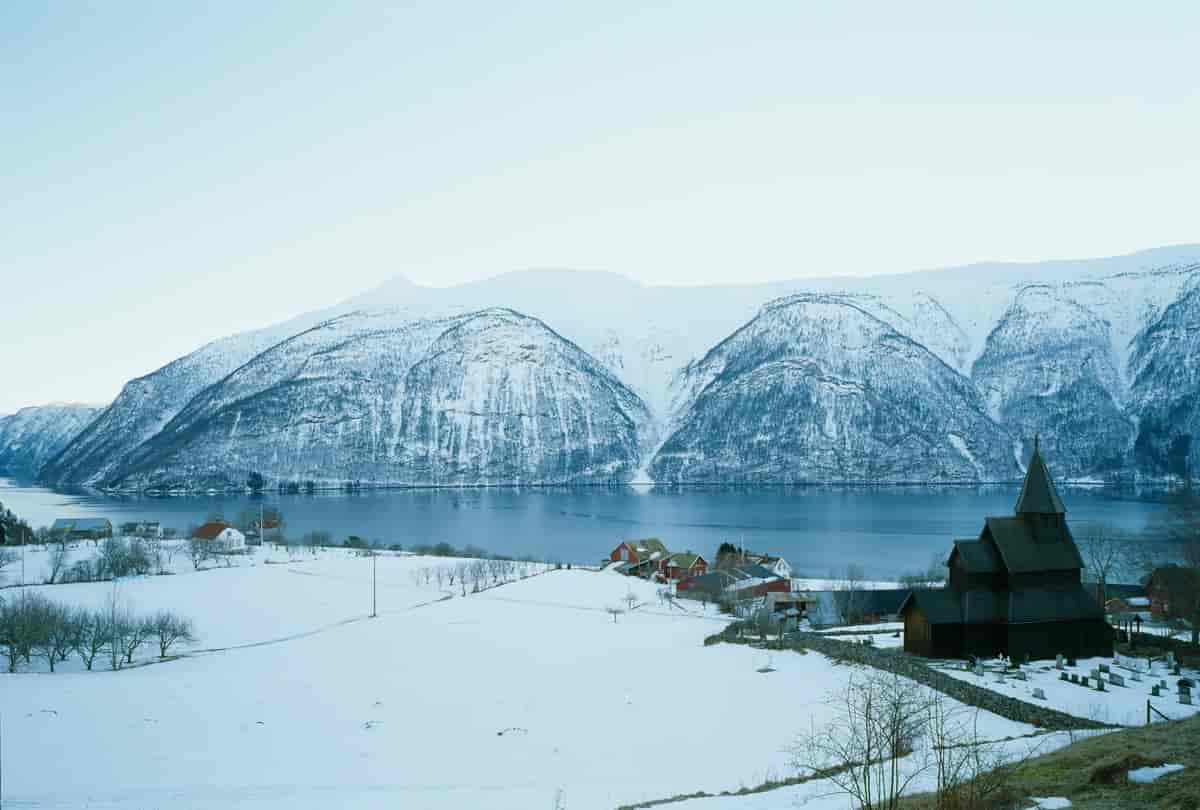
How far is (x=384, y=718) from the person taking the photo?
26.2 metres

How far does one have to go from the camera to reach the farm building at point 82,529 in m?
83.7

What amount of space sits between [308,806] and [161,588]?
4508 centimetres

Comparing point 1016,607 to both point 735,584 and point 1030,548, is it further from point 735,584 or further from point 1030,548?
point 735,584

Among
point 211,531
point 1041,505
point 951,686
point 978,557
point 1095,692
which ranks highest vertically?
point 1041,505

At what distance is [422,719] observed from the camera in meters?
26.2

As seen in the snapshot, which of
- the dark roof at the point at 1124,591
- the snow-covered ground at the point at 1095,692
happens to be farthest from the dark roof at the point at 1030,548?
the dark roof at the point at 1124,591

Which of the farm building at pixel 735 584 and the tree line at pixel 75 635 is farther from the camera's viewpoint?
the farm building at pixel 735 584

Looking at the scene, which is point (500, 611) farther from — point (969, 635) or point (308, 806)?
point (308, 806)

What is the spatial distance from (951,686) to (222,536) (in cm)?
7200

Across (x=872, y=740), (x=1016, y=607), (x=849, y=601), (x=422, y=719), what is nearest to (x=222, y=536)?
(x=849, y=601)

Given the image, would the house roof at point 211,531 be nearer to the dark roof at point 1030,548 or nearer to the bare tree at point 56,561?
the bare tree at point 56,561

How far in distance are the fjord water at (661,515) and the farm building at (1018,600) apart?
36276mm

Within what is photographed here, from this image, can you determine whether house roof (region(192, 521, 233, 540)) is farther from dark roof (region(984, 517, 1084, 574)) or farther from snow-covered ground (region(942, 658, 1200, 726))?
snow-covered ground (region(942, 658, 1200, 726))

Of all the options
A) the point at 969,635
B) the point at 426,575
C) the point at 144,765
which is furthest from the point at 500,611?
the point at 144,765
